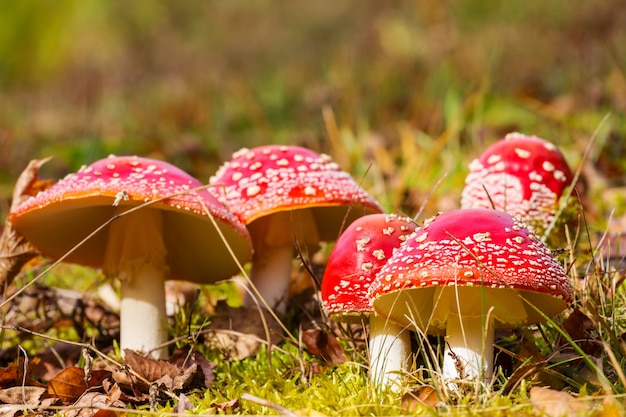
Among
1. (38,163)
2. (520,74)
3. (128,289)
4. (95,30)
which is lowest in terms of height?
(128,289)

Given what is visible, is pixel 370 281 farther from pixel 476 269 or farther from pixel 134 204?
pixel 134 204

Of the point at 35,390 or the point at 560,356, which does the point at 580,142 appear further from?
the point at 35,390

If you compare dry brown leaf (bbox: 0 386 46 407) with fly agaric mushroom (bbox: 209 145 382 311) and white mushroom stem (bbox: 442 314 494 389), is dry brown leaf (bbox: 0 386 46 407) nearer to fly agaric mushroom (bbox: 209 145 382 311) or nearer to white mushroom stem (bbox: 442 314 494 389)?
fly agaric mushroom (bbox: 209 145 382 311)

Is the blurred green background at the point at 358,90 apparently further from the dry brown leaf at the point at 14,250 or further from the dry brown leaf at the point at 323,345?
the dry brown leaf at the point at 323,345

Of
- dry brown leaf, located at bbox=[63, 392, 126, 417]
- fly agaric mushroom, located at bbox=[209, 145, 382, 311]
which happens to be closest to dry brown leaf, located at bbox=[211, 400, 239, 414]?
dry brown leaf, located at bbox=[63, 392, 126, 417]

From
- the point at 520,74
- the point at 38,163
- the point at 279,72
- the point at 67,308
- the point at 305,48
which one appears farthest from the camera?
the point at 305,48

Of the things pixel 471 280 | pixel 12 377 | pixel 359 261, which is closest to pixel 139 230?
pixel 12 377

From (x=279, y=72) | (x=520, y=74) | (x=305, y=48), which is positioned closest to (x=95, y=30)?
(x=305, y=48)
